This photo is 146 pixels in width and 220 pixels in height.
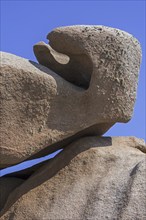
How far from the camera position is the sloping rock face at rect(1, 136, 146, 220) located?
277 centimetres

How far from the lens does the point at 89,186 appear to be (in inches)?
116

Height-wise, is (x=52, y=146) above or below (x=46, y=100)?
below

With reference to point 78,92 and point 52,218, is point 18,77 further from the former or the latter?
point 52,218

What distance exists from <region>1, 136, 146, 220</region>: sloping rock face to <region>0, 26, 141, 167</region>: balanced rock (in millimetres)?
134

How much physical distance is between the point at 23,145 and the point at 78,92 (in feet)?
1.39

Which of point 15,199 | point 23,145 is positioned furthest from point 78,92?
point 15,199

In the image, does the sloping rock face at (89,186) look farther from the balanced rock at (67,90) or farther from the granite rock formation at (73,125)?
the balanced rock at (67,90)

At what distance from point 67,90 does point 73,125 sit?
195 mm

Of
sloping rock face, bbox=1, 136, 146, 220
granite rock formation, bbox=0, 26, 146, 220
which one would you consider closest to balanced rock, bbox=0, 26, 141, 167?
granite rock formation, bbox=0, 26, 146, 220

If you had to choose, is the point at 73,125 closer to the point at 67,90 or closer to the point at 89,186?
the point at 67,90

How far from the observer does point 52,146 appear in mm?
3355

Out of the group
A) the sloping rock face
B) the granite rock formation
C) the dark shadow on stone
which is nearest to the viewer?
the sloping rock face

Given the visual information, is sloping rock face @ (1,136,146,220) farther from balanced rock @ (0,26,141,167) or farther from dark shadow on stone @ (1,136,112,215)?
balanced rock @ (0,26,141,167)

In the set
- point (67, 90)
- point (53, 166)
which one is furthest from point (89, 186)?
point (67, 90)
